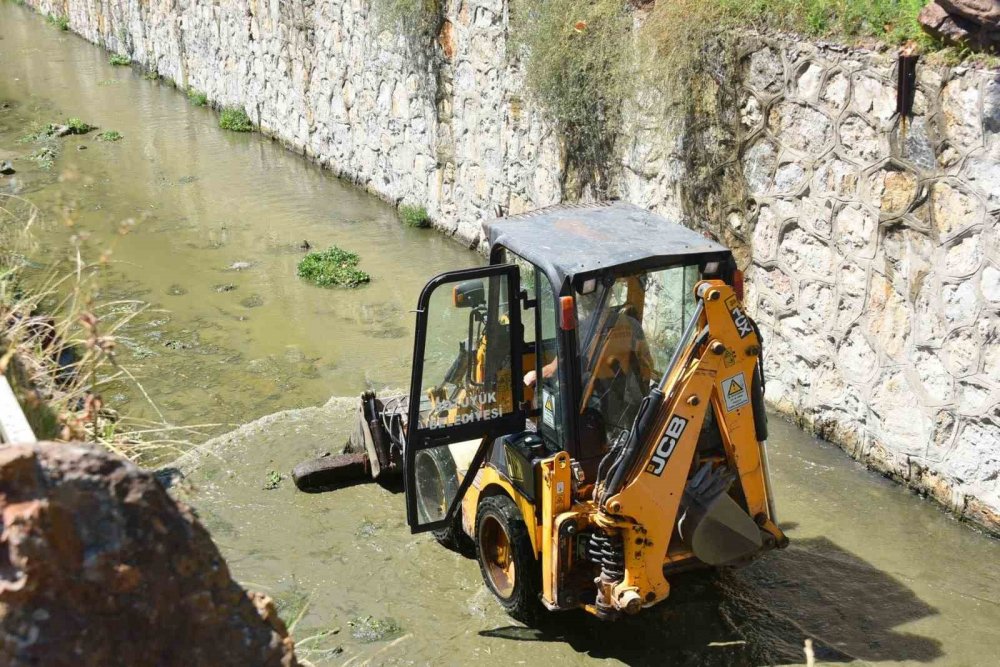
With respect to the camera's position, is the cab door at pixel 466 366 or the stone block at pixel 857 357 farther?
the stone block at pixel 857 357

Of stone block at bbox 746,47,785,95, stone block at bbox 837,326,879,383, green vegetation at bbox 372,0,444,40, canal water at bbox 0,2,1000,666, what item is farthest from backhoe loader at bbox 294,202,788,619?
green vegetation at bbox 372,0,444,40

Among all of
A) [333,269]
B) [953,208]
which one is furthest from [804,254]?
[333,269]

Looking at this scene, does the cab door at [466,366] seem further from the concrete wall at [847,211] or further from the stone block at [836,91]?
the stone block at [836,91]

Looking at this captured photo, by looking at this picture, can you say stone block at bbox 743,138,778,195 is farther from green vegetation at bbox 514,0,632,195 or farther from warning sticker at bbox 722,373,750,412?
warning sticker at bbox 722,373,750,412

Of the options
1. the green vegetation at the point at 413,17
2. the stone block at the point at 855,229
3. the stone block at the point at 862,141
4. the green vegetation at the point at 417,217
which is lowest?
the green vegetation at the point at 417,217

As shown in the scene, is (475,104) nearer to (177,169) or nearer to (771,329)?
(771,329)

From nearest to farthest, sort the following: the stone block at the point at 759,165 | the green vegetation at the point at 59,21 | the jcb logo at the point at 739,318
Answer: the jcb logo at the point at 739,318, the stone block at the point at 759,165, the green vegetation at the point at 59,21

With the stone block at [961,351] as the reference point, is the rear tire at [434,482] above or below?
below

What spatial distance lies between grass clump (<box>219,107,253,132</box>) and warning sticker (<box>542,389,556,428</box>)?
13.4 m

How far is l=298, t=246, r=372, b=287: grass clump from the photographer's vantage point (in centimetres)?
1135

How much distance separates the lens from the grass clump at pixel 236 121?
1769 cm

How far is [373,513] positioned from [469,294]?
204cm

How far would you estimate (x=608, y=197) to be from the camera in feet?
31.7

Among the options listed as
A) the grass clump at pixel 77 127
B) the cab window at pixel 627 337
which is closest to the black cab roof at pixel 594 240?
the cab window at pixel 627 337
